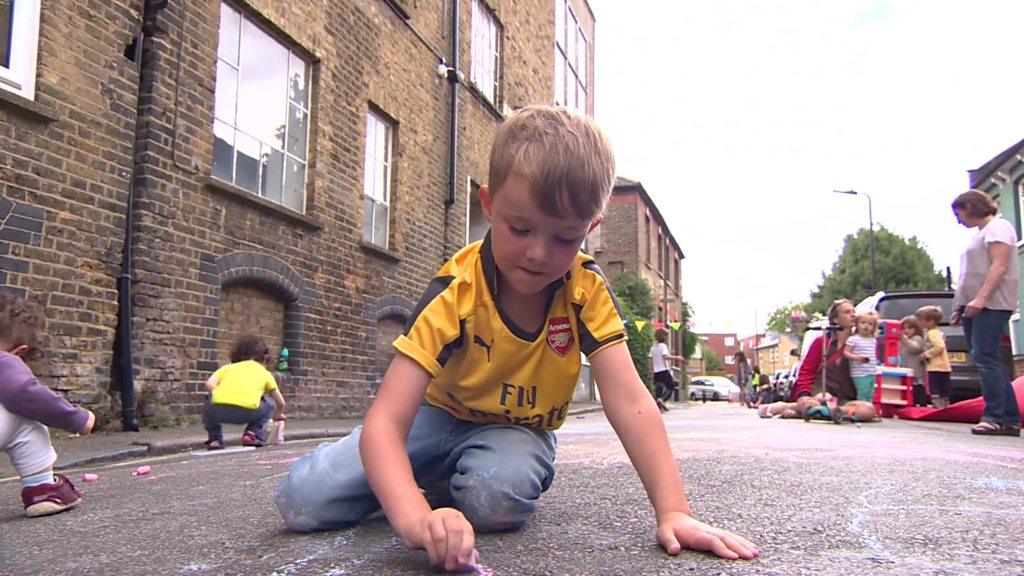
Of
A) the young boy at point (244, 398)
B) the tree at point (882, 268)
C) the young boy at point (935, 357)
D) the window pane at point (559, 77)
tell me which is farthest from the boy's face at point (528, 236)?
the tree at point (882, 268)

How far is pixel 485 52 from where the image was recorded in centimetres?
1420

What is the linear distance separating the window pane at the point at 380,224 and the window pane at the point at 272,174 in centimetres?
208

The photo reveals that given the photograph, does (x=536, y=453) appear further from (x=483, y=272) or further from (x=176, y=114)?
(x=176, y=114)

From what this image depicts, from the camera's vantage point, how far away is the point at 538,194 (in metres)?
1.70

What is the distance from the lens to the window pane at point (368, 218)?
10.1m

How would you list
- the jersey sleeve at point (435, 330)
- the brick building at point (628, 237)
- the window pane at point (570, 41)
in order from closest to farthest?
the jersey sleeve at point (435, 330) → the window pane at point (570, 41) → the brick building at point (628, 237)

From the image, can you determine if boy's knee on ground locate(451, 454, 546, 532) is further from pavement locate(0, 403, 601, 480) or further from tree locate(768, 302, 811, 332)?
tree locate(768, 302, 811, 332)

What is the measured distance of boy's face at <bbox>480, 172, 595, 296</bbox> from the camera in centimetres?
172

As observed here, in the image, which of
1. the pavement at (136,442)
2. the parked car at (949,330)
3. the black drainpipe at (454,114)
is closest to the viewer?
the pavement at (136,442)

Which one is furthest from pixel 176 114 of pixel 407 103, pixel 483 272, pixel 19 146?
pixel 483 272

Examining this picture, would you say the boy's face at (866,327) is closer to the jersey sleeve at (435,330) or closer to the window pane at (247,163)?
the window pane at (247,163)

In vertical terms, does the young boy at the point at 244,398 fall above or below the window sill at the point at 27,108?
below

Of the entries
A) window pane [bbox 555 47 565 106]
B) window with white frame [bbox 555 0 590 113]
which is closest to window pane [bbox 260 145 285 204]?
window with white frame [bbox 555 0 590 113]

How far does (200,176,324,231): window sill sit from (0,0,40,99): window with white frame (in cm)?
174
